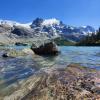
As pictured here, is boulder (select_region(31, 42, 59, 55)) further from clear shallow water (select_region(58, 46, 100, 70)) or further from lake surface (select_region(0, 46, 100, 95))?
lake surface (select_region(0, 46, 100, 95))

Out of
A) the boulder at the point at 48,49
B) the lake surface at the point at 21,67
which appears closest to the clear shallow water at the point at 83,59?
the lake surface at the point at 21,67

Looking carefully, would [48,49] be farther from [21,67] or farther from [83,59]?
[21,67]

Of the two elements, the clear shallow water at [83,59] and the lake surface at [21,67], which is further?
the clear shallow water at [83,59]

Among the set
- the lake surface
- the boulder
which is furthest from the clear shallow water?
the boulder

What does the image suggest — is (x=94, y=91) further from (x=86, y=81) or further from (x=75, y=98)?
(x=86, y=81)

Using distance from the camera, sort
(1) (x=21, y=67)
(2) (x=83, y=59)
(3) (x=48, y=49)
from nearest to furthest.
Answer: (1) (x=21, y=67) < (2) (x=83, y=59) < (3) (x=48, y=49)

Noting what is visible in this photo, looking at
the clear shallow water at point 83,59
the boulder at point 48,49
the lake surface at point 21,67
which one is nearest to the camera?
the lake surface at point 21,67

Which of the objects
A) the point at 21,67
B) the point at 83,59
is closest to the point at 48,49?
the point at 83,59

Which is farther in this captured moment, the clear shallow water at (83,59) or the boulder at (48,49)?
the boulder at (48,49)

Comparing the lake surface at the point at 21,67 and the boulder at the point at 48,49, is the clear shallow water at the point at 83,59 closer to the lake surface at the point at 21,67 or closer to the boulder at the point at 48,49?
the lake surface at the point at 21,67

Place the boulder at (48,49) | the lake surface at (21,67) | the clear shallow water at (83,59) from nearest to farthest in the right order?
the lake surface at (21,67) < the clear shallow water at (83,59) < the boulder at (48,49)

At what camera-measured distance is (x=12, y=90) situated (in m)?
14.3

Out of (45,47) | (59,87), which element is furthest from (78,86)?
(45,47)

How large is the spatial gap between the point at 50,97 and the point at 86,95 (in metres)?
1.72
